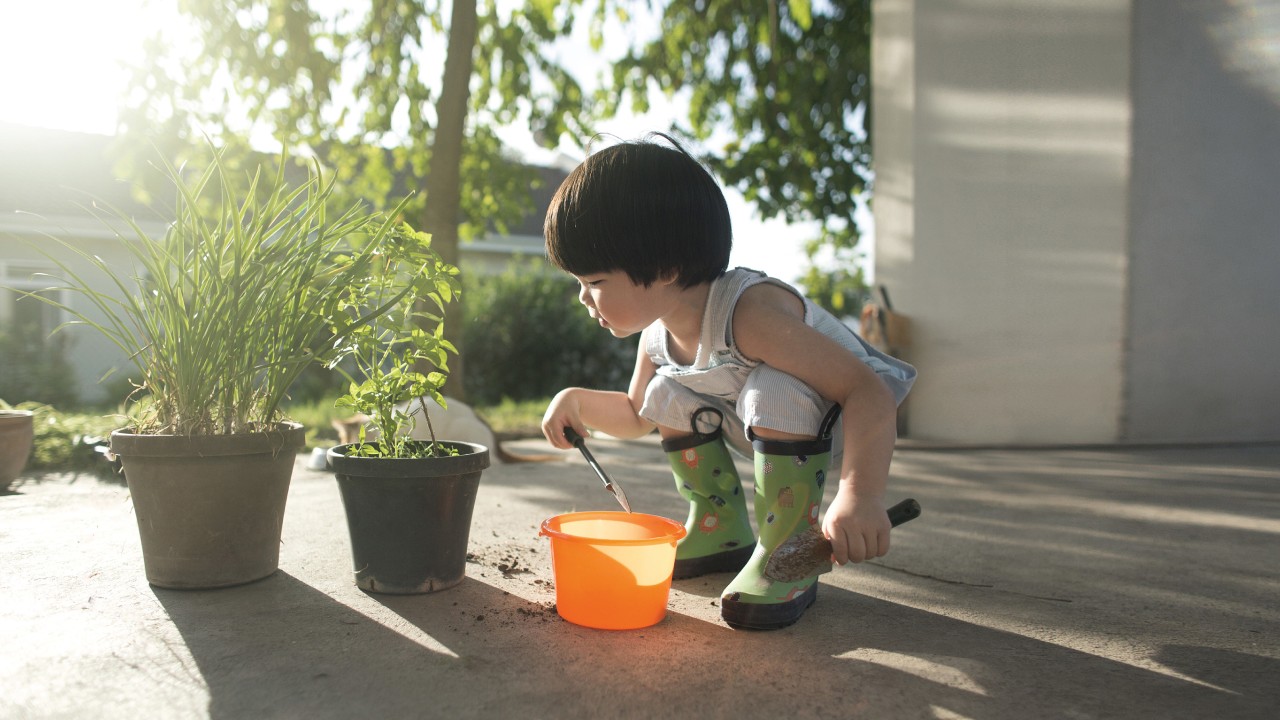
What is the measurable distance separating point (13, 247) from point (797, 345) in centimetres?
935

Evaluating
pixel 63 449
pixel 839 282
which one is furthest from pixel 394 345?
pixel 839 282

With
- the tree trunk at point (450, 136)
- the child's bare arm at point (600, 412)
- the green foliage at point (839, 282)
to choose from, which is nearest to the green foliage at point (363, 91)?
the tree trunk at point (450, 136)

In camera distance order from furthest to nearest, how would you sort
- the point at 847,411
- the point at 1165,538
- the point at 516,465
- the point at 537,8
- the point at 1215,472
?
1. the point at 537,8
2. the point at 516,465
3. the point at 1215,472
4. the point at 1165,538
5. the point at 847,411

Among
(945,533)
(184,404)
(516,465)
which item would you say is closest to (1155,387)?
(945,533)

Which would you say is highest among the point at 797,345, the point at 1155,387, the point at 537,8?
the point at 537,8

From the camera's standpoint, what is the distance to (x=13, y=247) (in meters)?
8.07

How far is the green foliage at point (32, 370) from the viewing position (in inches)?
264

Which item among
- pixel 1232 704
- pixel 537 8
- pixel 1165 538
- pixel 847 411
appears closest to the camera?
pixel 1232 704

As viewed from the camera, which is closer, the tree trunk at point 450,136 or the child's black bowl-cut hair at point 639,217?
the child's black bowl-cut hair at point 639,217

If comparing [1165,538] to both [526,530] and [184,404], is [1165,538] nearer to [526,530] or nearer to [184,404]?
[526,530]

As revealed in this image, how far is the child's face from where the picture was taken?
1503 mm

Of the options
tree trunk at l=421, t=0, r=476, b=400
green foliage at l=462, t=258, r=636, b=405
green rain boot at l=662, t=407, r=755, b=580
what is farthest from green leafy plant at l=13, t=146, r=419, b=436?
green foliage at l=462, t=258, r=636, b=405

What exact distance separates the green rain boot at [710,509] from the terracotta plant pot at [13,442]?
7.11 ft

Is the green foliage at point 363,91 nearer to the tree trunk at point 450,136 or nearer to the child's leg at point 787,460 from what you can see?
the tree trunk at point 450,136
